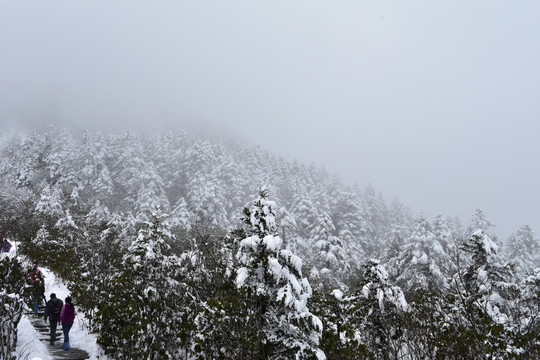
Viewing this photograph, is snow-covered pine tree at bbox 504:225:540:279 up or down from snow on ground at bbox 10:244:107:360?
up

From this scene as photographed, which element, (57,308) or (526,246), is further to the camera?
(526,246)

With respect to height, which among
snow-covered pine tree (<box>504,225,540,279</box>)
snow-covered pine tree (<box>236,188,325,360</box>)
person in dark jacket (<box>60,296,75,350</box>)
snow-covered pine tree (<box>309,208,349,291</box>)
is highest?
snow-covered pine tree (<box>504,225,540,279</box>)

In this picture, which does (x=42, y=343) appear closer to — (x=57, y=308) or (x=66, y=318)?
(x=66, y=318)

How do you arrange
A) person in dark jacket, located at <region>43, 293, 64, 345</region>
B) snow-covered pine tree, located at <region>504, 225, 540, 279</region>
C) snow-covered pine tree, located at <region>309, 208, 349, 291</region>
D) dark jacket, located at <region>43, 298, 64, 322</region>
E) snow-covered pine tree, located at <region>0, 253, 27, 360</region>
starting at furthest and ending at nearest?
snow-covered pine tree, located at <region>504, 225, 540, 279</region> → snow-covered pine tree, located at <region>309, 208, 349, 291</region> → dark jacket, located at <region>43, 298, 64, 322</region> → person in dark jacket, located at <region>43, 293, 64, 345</region> → snow-covered pine tree, located at <region>0, 253, 27, 360</region>

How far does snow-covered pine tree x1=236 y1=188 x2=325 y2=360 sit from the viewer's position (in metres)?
7.36

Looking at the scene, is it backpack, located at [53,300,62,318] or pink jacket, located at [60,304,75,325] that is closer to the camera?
pink jacket, located at [60,304,75,325]


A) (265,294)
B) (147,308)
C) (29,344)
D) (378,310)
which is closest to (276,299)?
(265,294)

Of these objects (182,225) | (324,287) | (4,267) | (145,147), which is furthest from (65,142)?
(4,267)

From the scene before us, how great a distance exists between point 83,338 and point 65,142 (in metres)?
59.8

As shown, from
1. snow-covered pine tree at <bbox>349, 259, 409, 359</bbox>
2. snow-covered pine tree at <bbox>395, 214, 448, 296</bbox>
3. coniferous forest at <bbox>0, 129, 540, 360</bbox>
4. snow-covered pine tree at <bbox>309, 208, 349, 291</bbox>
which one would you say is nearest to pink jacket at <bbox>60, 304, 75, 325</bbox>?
coniferous forest at <bbox>0, 129, 540, 360</bbox>

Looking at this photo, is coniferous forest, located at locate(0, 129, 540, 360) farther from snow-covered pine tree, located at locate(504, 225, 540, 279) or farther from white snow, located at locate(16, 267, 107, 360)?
snow-covered pine tree, located at locate(504, 225, 540, 279)

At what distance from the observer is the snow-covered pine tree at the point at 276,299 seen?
7355 millimetres

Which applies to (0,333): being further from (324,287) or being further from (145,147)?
(145,147)

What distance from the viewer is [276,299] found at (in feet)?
24.7
